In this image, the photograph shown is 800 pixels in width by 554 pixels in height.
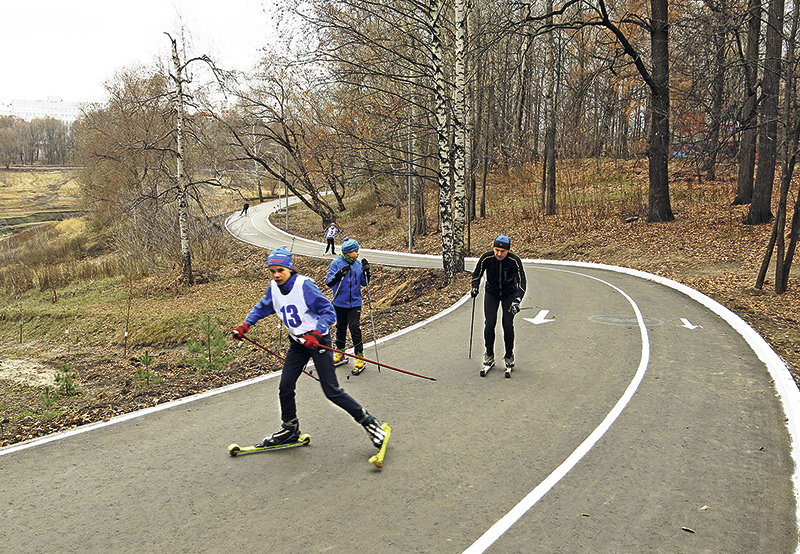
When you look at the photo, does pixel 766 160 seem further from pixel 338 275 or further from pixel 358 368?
pixel 358 368

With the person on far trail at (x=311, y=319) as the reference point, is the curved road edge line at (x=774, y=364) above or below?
below

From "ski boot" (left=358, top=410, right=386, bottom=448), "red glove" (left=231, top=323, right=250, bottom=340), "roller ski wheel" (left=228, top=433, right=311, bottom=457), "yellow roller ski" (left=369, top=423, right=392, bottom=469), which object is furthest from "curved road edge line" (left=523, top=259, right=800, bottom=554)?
"red glove" (left=231, top=323, right=250, bottom=340)

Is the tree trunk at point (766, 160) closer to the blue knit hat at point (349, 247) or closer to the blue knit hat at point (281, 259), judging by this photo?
the blue knit hat at point (349, 247)

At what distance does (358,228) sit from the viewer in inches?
1652

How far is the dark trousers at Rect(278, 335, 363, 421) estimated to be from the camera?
5727 millimetres

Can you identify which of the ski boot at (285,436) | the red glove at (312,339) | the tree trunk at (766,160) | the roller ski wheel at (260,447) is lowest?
the roller ski wheel at (260,447)

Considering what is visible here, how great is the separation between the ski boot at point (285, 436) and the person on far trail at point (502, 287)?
349cm

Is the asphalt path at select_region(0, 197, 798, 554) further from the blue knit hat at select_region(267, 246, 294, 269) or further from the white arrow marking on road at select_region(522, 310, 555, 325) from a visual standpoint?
the white arrow marking on road at select_region(522, 310, 555, 325)

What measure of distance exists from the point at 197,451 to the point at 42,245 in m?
40.4

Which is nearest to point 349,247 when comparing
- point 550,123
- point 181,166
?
point 181,166

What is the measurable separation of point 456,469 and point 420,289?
1399 cm

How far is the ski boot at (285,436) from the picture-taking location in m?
5.88

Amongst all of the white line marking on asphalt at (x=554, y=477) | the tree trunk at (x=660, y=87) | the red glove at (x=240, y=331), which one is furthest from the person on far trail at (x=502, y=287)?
the tree trunk at (x=660, y=87)

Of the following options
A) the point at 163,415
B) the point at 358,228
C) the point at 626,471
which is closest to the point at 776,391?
the point at 626,471
